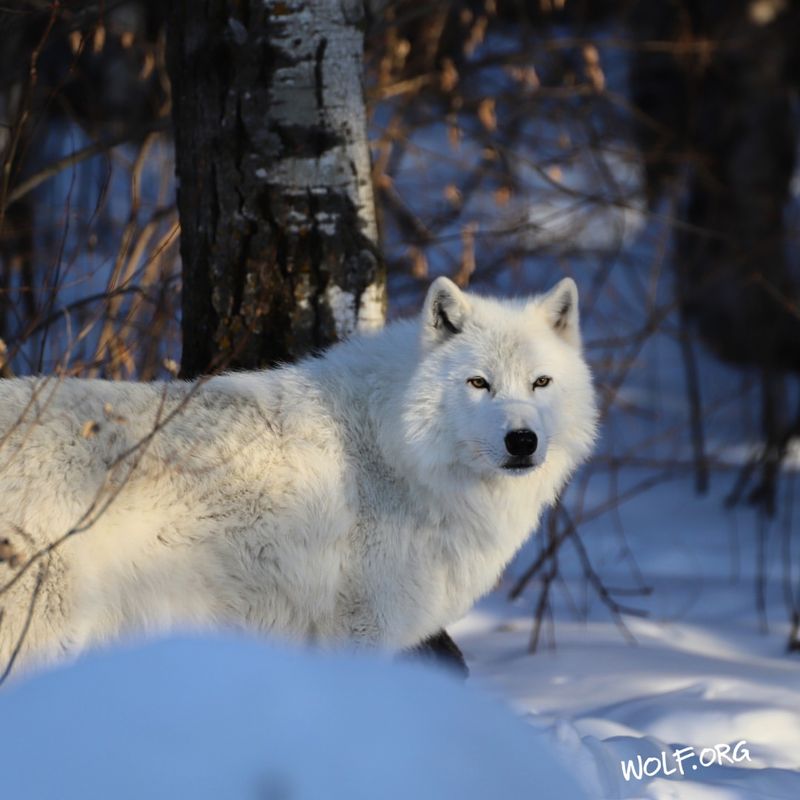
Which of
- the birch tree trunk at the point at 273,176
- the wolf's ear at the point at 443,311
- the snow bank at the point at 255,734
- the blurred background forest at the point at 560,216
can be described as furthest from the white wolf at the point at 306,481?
the snow bank at the point at 255,734

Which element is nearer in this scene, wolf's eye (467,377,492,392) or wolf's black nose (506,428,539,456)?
wolf's black nose (506,428,539,456)

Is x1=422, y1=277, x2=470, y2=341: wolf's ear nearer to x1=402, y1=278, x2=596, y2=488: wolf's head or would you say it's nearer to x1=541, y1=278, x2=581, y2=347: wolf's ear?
x1=402, y1=278, x2=596, y2=488: wolf's head

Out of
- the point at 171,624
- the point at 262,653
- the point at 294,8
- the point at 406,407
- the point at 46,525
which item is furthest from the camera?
the point at 294,8

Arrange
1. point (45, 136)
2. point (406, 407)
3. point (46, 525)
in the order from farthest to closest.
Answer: point (45, 136) < point (406, 407) < point (46, 525)

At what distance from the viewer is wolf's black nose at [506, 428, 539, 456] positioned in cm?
366

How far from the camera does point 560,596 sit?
22.3 feet

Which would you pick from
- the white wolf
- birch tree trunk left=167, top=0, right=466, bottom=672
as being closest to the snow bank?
the white wolf

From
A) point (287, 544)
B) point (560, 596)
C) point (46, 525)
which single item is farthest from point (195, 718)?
point (560, 596)

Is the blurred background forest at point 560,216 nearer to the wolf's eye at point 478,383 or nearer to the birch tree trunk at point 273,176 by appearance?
the birch tree trunk at point 273,176

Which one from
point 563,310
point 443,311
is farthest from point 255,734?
point 563,310

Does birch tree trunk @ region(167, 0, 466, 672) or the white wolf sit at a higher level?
birch tree trunk @ region(167, 0, 466, 672)

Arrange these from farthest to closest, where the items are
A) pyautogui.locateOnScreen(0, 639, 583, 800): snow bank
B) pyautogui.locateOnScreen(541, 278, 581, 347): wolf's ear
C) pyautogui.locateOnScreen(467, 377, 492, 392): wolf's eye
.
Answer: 1. pyautogui.locateOnScreen(541, 278, 581, 347): wolf's ear
2. pyautogui.locateOnScreen(467, 377, 492, 392): wolf's eye
3. pyautogui.locateOnScreen(0, 639, 583, 800): snow bank

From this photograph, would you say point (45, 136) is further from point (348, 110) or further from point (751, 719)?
point (751, 719)

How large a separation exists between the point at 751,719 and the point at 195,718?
3.02 m
